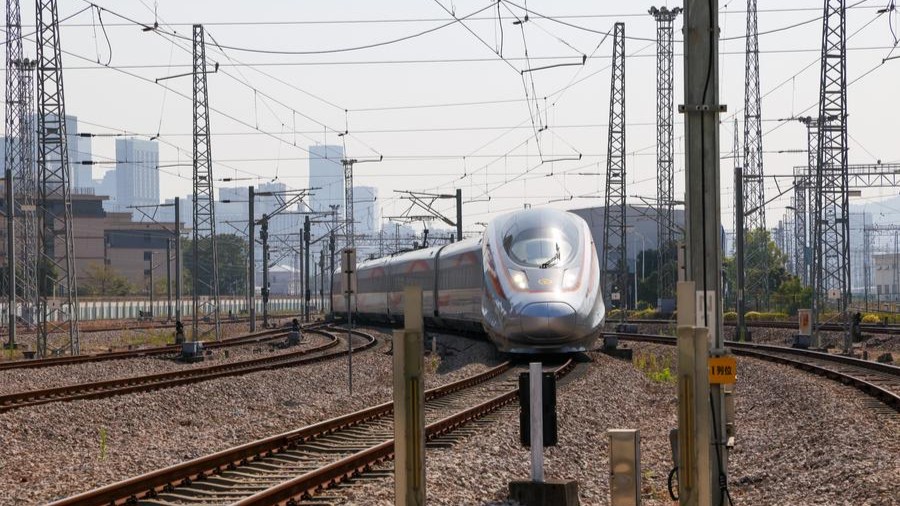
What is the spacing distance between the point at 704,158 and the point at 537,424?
2585 mm

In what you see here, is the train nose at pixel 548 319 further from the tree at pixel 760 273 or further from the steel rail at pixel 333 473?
the tree at pixel 760 273

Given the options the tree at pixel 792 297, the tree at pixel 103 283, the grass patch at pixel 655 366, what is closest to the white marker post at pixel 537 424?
the grass patch at pixel 655 366

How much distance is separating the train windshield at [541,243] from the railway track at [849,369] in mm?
5810

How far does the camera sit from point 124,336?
52.2 m

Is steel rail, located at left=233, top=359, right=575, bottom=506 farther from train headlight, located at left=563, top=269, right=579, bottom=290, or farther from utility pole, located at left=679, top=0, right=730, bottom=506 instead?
train headlight, located at left=563, top=269, right=579, bottom=290

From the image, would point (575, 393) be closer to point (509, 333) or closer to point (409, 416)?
point (509, 333)

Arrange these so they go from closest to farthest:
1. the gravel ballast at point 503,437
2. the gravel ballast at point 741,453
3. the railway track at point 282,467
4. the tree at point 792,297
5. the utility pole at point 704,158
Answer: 1. the utility pole at point 704,158
2. the railway track at point 282,467
3. the gravel ballast at point 741,453
4. the gravel ballast at point 503,437
5. the tree at point 792,297

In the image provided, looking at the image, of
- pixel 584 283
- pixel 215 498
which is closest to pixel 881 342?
pixel 584 283

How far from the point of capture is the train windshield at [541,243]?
28.9m

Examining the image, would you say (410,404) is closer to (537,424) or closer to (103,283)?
(537,424)

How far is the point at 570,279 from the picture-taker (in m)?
28.5

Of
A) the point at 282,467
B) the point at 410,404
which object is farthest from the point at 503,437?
the point at 410,404

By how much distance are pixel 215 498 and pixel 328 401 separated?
9863 mm

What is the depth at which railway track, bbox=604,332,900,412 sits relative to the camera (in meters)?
22.4
